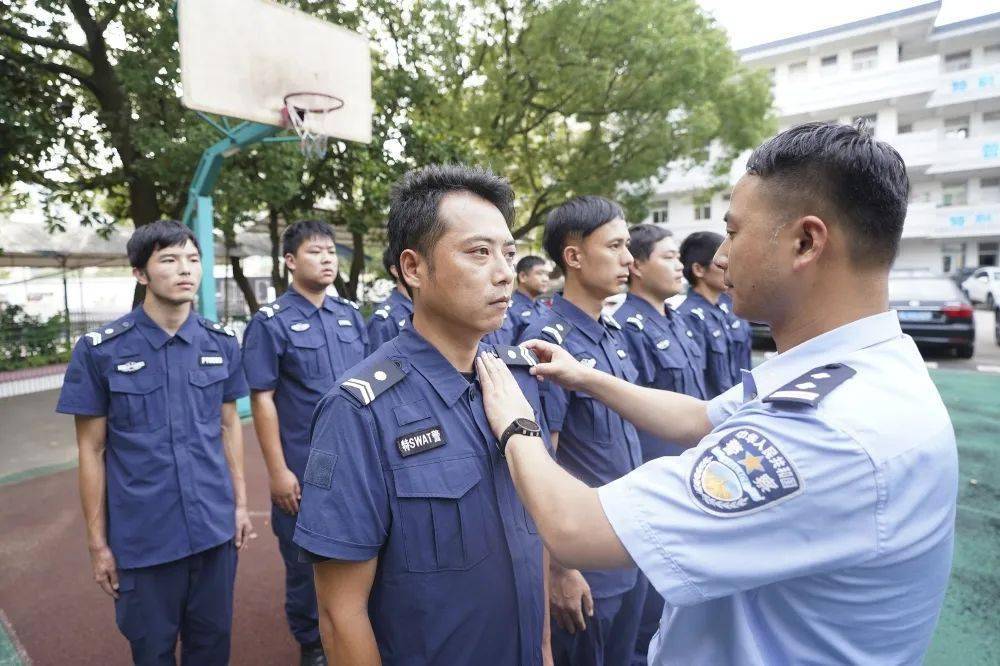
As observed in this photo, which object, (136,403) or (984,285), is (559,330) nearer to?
(136,403)

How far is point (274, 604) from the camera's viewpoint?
3.46 m

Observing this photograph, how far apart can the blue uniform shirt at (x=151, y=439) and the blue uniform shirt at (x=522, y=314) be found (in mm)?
2568

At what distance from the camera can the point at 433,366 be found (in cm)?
159

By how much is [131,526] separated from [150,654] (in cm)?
50

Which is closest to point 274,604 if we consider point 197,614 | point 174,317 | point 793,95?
point 197,614

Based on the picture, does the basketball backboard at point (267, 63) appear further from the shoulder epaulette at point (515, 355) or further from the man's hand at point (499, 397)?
the man's hand at point (499, 397)

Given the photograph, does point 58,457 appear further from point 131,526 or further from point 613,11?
point 613,11

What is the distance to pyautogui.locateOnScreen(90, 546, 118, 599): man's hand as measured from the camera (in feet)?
7.50

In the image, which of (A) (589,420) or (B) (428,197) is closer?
(B) (428,197)

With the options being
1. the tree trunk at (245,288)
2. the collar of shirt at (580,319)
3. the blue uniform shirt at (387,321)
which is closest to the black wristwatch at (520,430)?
the collar of shirt at (580,319)

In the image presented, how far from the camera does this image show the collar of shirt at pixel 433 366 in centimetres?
155

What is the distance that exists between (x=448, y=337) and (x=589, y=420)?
1058 millimetres

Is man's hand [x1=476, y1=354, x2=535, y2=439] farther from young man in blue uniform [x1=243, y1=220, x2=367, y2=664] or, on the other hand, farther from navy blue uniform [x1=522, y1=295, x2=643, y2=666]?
young man in blue uniform [x1=243, y1=220, x2=367, y2=664]

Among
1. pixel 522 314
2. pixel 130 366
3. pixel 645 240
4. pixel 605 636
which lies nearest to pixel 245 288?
pixel 522 314
